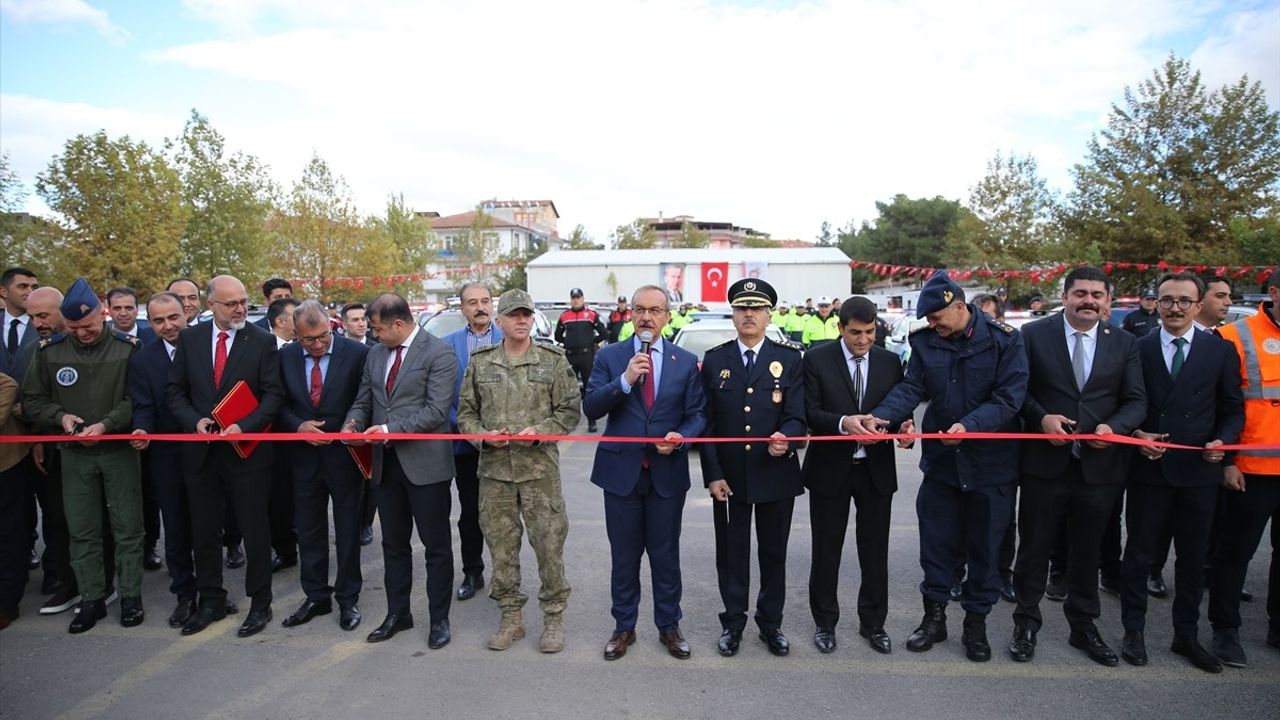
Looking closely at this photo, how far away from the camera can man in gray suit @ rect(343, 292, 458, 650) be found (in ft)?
14.6

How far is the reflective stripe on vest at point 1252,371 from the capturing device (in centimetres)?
418

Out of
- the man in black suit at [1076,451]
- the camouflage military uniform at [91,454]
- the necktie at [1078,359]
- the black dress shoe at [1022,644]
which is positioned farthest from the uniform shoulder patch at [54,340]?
the necktie at [1078,359]

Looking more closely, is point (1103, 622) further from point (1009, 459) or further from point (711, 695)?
point (711, 695)

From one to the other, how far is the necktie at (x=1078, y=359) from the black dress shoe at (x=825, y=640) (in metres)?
2.05

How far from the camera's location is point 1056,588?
5.11 metres

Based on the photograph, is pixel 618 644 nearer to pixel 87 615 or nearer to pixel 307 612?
pixel 307 612

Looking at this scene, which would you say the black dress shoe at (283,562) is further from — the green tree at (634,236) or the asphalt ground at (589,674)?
the green tree at (634,236)

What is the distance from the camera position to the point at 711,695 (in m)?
3.73

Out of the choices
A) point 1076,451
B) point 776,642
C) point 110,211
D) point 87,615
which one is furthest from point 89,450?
point 110,211

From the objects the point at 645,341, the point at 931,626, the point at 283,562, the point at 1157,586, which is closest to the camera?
the point at 645,341

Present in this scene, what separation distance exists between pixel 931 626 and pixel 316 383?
421cm

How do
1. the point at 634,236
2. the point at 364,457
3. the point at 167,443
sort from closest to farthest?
the point at 364,457 < the point at 167,443 < the point at 634,236

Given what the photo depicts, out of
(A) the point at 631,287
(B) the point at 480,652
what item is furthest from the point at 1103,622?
(A) the point at 631,287

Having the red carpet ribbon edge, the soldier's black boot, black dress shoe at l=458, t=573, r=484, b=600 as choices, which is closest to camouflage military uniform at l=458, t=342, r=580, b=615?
the red carpet ribbon edge
